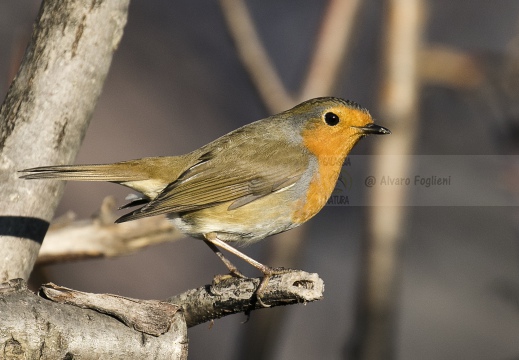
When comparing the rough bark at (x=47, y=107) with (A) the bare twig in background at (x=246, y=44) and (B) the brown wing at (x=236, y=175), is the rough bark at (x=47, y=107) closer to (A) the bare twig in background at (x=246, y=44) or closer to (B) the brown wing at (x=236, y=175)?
(B) the brown wing at (x=236, y=175)

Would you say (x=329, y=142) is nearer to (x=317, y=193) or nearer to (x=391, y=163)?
(x=317, y=193)

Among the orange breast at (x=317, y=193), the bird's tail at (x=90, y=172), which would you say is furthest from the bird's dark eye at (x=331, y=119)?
the bird's tail at (x=90, y=172)

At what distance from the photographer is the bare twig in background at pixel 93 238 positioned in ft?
13.0

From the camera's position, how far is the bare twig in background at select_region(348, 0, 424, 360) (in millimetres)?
5098

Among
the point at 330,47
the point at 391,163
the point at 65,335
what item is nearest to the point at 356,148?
the point at 391,163

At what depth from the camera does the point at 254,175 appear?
3830 mm

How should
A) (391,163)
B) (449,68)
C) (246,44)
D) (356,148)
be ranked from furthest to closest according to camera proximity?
(356,148) < (449,68) < (391,163) < (246,44)

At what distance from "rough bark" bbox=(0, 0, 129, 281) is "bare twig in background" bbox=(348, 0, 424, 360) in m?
2.40

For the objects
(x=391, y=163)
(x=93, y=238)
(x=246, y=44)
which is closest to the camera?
(x=93, y=238)

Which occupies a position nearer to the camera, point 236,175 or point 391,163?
point 236,175

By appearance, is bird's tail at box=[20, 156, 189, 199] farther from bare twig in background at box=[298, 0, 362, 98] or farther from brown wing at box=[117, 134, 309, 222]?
bare twig in background at box=[298, 0, 362, 98]

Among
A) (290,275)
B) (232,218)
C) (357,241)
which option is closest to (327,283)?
(357,241)

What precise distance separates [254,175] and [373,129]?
0.64 m

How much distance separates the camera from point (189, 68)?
7.63m
